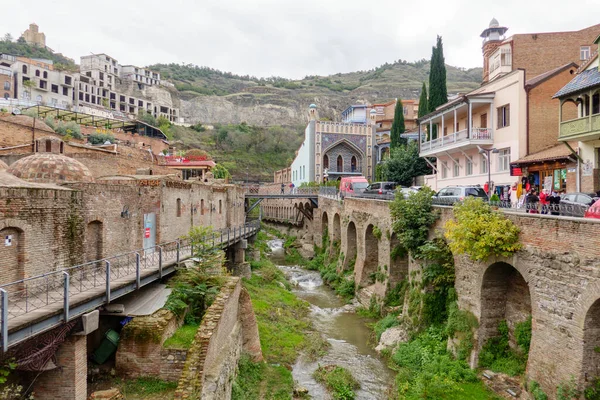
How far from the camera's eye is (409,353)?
14766 millimetres

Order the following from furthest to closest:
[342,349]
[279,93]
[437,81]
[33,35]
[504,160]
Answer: [279,93] < [33,35] < [437,81] < [504,160] < [342,349]

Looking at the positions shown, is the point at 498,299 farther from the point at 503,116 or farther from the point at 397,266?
the point at 503,116

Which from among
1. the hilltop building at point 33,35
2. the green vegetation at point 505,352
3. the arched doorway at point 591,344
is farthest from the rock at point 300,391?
the hilltop building at point 33,35

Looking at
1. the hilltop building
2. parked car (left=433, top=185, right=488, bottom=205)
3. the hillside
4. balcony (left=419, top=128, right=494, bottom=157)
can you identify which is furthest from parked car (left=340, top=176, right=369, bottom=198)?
the hilltop building

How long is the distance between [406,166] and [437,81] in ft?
24.9

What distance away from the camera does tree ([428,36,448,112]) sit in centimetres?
3281


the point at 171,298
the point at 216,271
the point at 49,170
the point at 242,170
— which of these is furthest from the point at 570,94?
the point at 242,170

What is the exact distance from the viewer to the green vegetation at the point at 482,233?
11.5 meters

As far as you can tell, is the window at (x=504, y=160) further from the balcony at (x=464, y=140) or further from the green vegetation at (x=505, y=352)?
the green vegetation at (x=505, y=352)

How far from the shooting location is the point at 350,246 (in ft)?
92.3

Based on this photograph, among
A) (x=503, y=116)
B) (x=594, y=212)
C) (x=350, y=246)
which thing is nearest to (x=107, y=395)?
(x=594, y=212)

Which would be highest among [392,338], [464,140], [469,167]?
[464,140]

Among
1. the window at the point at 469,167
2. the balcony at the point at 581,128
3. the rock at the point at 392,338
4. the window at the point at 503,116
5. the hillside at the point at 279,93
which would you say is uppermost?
the hillside at the point at 279,93

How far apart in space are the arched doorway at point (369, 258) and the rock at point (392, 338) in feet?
20.7
